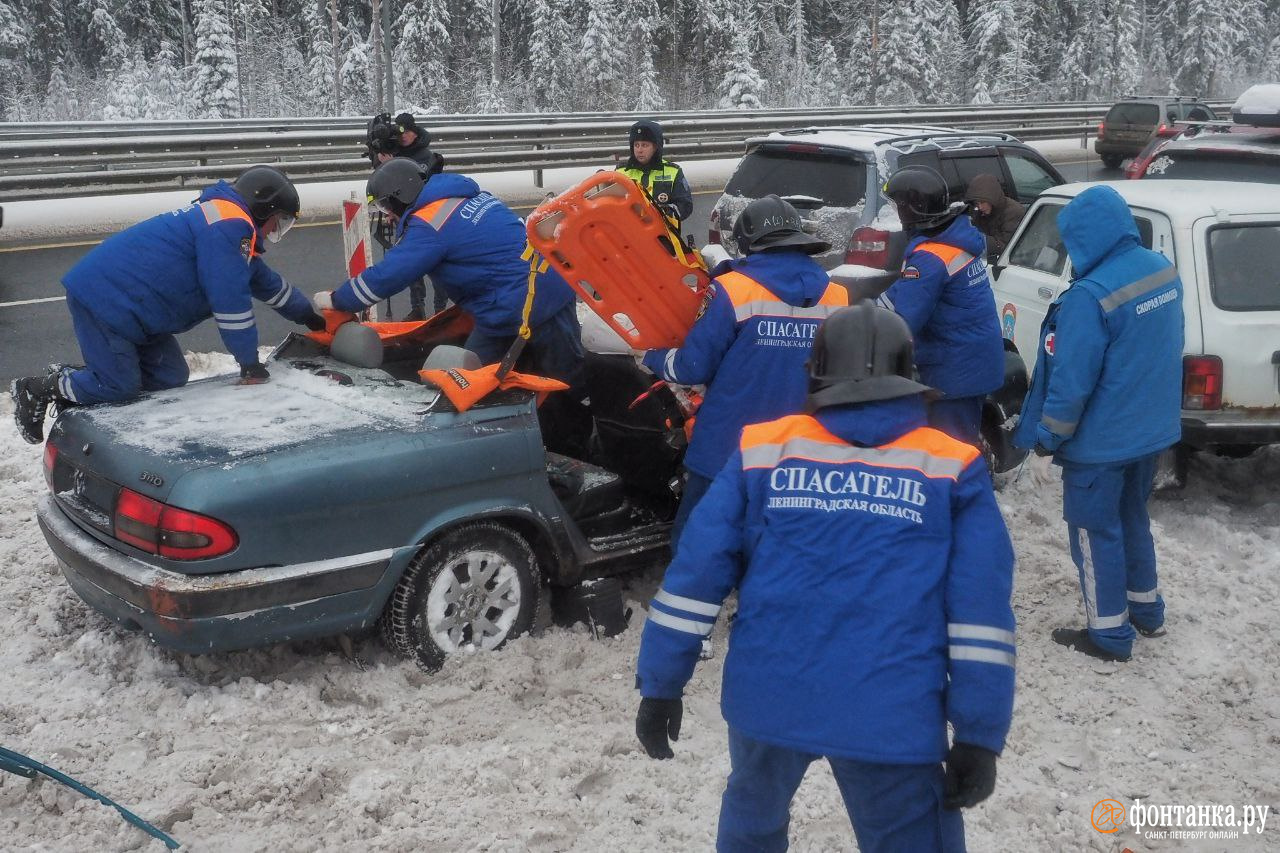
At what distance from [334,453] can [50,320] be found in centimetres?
751

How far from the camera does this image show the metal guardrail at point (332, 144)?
14930mm

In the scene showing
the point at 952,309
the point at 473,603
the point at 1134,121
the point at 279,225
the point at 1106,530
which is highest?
the point at 1134,121

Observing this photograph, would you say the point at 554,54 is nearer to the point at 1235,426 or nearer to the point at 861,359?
the point at 1235,426

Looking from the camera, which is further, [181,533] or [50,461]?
[50,461]

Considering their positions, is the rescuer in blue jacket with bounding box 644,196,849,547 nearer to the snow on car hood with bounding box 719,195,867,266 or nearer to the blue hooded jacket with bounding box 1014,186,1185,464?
the blue hooded jacket with bounding box 1014,186,1185,464

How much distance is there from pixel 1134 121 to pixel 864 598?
24702mm

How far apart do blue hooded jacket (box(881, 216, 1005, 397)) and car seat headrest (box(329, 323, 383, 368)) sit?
86.9 inches

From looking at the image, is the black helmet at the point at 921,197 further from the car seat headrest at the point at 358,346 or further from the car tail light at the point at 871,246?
the car tail light at the point at 871,246

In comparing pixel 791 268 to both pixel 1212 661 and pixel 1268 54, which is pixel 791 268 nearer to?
pixel 1212 661

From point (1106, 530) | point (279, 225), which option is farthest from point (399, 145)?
point (1106, 530)

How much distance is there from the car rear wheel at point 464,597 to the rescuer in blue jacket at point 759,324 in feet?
2.93

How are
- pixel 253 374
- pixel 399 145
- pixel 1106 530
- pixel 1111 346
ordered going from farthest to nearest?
pixel 399 145 → pixel 253 374 → pixel 1106 530 → pixel 1111 346

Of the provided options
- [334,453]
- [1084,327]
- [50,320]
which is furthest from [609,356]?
[50,320]

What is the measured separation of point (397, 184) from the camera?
5.46 meters
